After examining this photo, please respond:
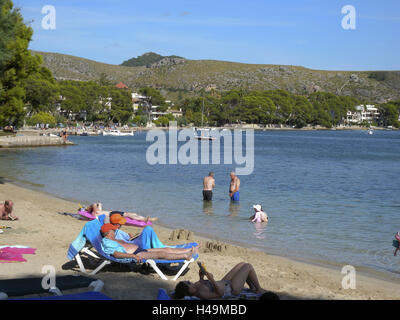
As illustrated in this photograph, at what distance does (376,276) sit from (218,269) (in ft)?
10.5

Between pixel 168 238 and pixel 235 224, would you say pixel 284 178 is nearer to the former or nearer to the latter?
pixel 235 224

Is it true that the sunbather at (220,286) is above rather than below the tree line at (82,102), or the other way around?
below

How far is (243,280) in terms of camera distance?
6777mm

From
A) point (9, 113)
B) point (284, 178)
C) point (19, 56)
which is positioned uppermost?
point (19, 56)

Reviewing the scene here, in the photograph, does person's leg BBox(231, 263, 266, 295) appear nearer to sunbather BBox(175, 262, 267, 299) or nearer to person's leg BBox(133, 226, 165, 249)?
sunbather BBox(175, 262, 267, 299)

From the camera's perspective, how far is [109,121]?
143 meters

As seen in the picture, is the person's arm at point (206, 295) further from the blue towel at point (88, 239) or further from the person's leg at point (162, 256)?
the blue towel at point (88, 239)

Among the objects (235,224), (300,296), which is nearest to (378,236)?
(235,224)

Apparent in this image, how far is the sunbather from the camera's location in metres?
6.26

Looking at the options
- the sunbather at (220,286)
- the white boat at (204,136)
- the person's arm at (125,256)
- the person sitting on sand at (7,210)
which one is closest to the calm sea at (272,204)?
the sunbather at (220,286)

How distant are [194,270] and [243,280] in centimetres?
206

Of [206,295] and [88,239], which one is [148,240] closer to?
[88,239]

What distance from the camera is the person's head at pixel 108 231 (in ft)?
26.5

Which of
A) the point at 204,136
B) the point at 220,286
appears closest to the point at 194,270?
the point at 220,286
